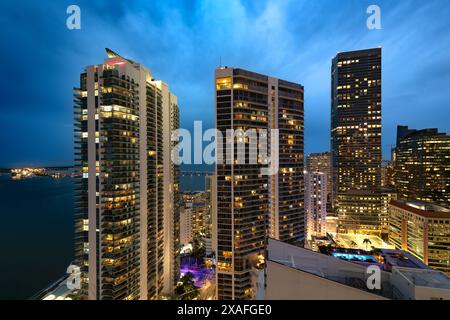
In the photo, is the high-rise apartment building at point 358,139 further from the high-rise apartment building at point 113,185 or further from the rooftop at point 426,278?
the rooftop at point 426,278

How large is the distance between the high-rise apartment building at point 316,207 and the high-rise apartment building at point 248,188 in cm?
2164

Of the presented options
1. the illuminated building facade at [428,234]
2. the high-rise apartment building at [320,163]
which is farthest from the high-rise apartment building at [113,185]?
the high-rise apartment building at [320,163]

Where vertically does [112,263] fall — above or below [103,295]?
above

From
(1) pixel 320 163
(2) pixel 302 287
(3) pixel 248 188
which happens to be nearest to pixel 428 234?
(3) pixel 248 188

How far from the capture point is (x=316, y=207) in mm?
56688

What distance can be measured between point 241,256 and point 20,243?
146 feet

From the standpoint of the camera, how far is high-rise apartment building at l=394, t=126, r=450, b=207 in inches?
2625

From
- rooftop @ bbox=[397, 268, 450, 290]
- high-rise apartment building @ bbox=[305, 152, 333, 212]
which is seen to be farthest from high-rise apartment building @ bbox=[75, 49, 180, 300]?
high-rise apartment building @ bbox=[305, 152, 333, 212]

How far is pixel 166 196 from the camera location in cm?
3503

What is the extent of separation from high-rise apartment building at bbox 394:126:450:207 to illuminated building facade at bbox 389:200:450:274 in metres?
30.3

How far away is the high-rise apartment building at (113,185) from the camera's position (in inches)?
885

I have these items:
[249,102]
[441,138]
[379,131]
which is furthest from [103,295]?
[441,138]

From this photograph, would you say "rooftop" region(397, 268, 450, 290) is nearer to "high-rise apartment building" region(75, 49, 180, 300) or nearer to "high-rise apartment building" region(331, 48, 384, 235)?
"high-rise apartment building" region(75, 49, 180, 300)
